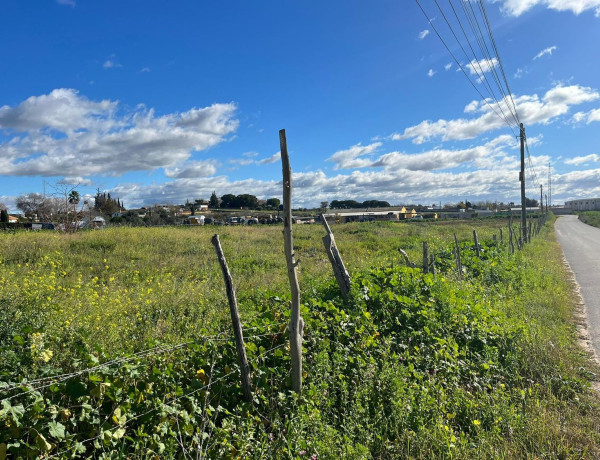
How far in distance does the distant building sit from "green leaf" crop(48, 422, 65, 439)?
166 meters

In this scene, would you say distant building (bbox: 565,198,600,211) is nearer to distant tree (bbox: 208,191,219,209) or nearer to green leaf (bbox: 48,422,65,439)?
distant tree (bbox: 208,191,219,209)

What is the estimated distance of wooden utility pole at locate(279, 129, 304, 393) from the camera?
10.4ft

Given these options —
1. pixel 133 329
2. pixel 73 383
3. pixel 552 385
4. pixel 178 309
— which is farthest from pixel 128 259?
pixel 552 385

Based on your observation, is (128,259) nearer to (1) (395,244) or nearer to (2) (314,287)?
(2) (314,287)

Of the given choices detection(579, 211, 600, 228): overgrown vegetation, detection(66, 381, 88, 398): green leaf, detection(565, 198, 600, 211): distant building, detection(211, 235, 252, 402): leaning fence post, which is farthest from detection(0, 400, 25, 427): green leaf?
detection(565, 198, 600, 211): distant building

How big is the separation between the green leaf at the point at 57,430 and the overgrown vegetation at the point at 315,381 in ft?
0.04

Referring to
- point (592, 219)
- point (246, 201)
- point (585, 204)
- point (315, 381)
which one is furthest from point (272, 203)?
point (585, 204)

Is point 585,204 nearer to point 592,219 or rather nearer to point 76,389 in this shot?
point 592,219

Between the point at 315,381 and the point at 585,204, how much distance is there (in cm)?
17713

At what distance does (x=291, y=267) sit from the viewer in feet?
10.4

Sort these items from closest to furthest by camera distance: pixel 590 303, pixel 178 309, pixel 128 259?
pixel 178 309, pixel 590 303, pixel 128 259

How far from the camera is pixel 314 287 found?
596 cm

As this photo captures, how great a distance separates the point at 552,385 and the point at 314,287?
3.15 meters

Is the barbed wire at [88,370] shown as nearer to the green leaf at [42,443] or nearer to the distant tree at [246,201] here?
the green leaf at [42,443]
